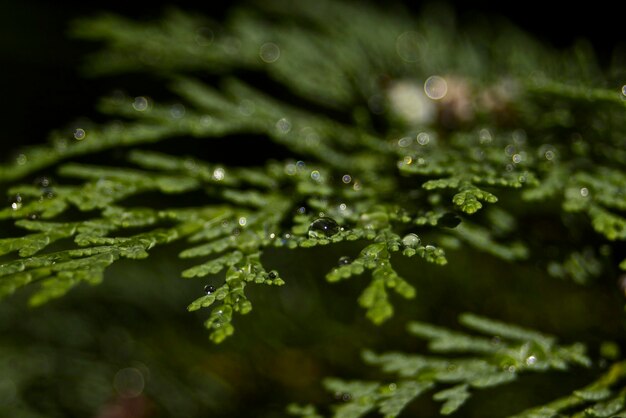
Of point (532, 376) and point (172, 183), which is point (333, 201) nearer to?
point (172, 183)

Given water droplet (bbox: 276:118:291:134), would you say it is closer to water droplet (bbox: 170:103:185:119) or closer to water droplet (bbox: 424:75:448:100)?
water droplet (bbox: 170:103:185:119)

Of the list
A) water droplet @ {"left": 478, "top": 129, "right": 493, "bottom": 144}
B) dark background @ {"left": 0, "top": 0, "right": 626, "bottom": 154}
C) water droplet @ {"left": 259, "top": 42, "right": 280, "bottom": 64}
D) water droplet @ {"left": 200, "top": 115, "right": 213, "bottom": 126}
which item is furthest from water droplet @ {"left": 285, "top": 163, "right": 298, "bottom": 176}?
dark background @ {"left": 0, "top": 0, "right": 626, "bottom": 154}

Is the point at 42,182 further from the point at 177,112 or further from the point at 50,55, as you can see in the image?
the point at 50,55

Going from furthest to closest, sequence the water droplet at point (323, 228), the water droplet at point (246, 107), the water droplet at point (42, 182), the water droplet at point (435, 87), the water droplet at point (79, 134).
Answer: the water droplet at point (435, 87) < the water droplet at point (246, 107) < the water droplet at point (79, 134) < the water droplet at point (42, 182) < the water droplet at point (323, 228)

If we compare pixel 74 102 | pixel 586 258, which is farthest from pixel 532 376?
pixel 74 102

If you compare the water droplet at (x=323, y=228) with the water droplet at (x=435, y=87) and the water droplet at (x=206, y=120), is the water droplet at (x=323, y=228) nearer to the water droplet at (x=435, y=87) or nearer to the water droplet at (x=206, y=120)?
the water droplet at (x=206, y=120)

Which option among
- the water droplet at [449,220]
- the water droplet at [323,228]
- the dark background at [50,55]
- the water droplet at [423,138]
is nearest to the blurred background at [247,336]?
the water droplet at [423,138]

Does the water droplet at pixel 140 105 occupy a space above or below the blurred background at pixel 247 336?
above
